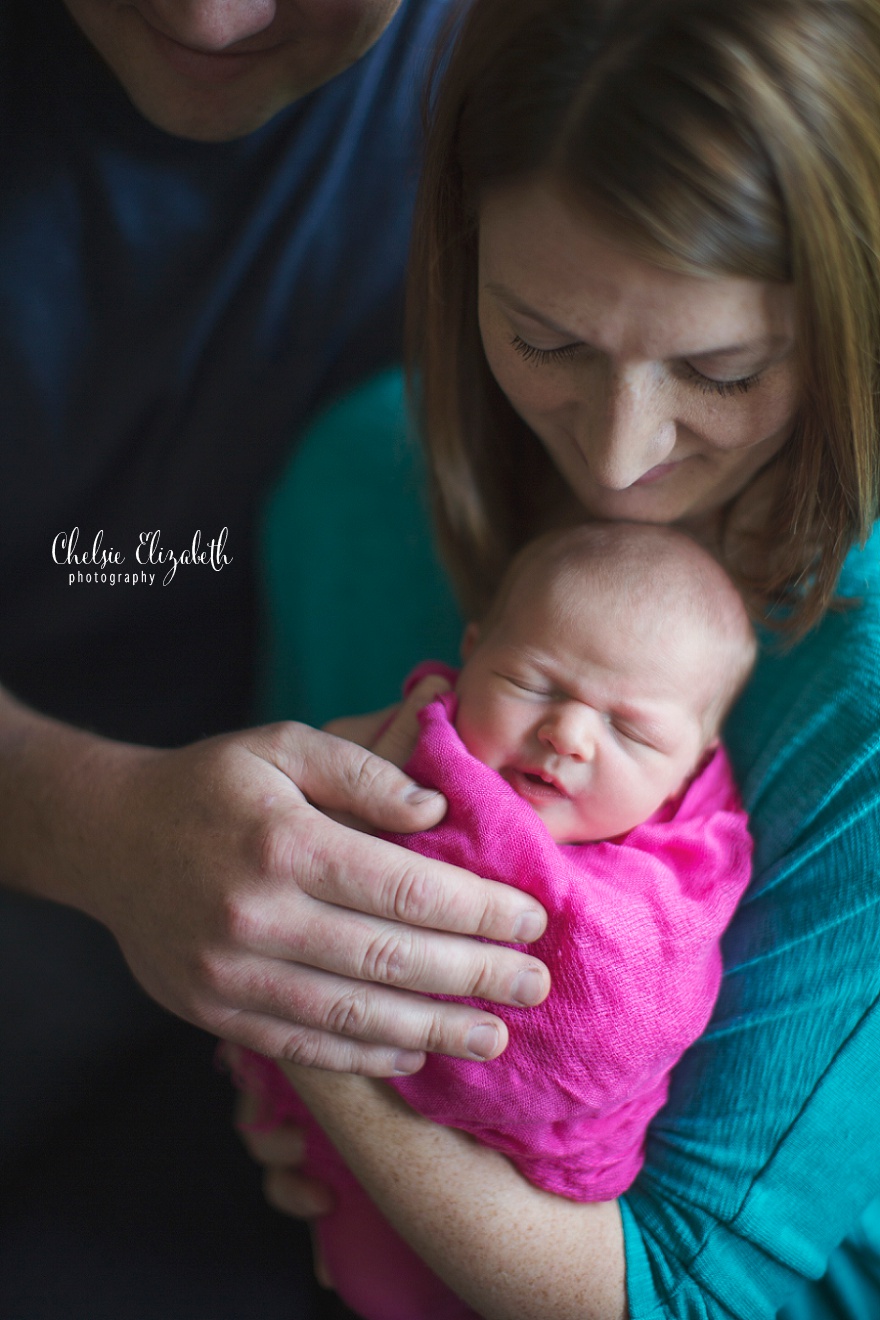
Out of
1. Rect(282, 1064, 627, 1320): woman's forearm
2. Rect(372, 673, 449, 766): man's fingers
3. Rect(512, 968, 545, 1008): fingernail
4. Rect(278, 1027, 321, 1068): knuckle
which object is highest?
Rect(372, 673, 449, 766): man's fingers

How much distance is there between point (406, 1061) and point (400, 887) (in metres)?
0.19

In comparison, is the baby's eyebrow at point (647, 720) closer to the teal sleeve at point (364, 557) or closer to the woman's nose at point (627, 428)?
the woman's nose at point (627, 428)

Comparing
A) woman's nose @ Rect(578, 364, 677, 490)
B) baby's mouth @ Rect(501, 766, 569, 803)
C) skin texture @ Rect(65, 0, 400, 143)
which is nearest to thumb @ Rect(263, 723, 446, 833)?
baby's mouth @ Rect(501, 766, 569, 803)

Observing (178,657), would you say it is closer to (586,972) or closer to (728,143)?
(586,972)

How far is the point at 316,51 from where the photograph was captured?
4.49 ft

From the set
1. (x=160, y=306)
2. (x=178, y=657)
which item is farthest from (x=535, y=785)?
(x=160, y=306)

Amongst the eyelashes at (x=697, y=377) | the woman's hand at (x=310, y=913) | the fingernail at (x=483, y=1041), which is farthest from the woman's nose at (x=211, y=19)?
the fingernail at (x=483, y=1041)

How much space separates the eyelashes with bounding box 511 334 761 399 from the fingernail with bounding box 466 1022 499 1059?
0.63 m

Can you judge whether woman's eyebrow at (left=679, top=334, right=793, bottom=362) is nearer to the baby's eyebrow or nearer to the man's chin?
the baby's eyebrow

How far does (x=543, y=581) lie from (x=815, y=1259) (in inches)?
28.6

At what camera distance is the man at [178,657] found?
101cm

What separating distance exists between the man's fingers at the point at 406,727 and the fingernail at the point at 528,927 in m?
0.24

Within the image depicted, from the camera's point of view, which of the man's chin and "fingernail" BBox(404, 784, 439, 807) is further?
the man's chin

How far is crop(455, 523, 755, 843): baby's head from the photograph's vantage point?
3.69ft
